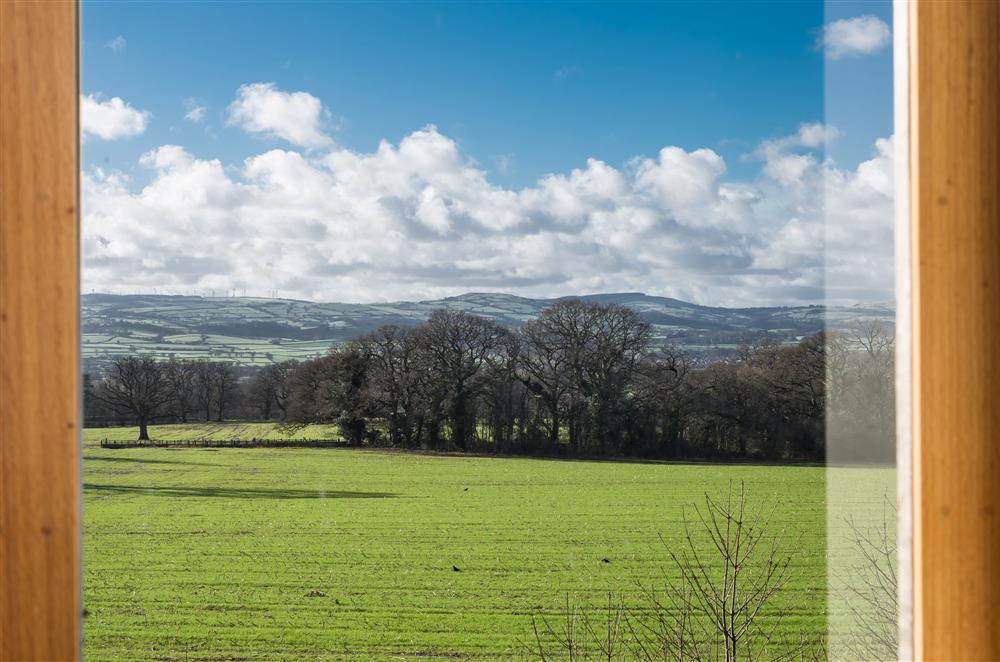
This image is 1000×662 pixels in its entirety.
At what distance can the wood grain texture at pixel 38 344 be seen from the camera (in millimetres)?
457

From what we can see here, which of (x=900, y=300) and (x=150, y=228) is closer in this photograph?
(x=900, y=300)

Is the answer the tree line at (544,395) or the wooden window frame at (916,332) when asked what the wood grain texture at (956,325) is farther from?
the tree line at (544,395)

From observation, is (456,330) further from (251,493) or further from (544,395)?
(251,493)

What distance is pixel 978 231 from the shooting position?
473 millimetres

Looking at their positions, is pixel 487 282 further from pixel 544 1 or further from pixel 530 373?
pixel 544 1

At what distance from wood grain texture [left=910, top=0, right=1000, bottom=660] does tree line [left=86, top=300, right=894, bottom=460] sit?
8.62 ft

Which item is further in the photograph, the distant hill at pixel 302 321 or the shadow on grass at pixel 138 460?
the shadow on grass at pixel 138 460

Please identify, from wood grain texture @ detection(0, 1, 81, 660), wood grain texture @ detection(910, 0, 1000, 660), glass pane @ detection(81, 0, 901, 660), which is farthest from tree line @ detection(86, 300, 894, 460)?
wood grain texture @ detection(910, 0, 1000, 660)

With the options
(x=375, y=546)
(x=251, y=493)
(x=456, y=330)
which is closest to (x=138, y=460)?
(x=251, y=493)

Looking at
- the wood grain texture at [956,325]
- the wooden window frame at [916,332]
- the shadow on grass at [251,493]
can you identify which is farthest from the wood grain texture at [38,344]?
the shadow on grass at [251,493]

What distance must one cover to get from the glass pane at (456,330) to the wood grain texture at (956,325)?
256cm

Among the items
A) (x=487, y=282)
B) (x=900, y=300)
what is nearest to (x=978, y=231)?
(x=900, y=300)

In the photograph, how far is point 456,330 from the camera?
3.30 metres

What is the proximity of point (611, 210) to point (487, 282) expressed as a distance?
0.81 metres
